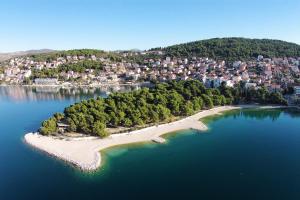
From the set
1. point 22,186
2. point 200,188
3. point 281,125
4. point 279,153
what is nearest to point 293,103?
point 281,125

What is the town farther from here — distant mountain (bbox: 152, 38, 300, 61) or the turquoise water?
the turquoise water

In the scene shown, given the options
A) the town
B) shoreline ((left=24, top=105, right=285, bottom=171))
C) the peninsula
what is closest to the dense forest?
the peninsula

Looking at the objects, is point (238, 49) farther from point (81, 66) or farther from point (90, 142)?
point (90, 142)

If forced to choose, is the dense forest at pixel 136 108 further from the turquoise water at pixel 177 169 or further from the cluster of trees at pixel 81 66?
the cluster of trees at pixel 81 66

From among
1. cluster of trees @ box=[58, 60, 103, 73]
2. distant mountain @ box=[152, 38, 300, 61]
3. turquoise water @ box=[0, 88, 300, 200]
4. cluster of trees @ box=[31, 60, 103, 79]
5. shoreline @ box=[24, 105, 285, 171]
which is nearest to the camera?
turquoise water @ box=[0, 88, 300, 200]

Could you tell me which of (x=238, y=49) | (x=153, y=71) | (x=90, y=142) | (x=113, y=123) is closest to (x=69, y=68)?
(x=153, y=71)

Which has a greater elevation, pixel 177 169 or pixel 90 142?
pixel 90 142

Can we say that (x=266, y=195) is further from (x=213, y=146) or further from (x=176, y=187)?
(x=213, y=146)
